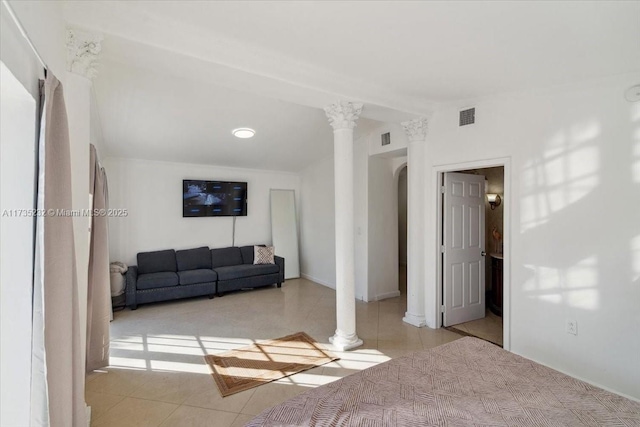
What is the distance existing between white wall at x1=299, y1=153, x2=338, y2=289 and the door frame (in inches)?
86.3

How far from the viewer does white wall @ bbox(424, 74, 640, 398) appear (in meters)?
2.46

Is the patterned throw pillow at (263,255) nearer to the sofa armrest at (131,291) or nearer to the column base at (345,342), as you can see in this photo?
the sofa armrest at (131,291)

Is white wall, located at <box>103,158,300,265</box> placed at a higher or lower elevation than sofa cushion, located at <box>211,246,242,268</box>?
higher

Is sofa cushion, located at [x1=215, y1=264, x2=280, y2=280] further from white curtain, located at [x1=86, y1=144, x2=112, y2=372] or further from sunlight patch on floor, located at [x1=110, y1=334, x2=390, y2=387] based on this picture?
white curtain, located at [x1=86, y1=144, x2=112, y2=372]

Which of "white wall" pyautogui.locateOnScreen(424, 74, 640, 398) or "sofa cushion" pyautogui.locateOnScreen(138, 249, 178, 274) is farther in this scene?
"sofa cushion" pyautogui.locateOnScreen(138, 249, 178, 274)

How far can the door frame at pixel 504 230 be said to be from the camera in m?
3.20

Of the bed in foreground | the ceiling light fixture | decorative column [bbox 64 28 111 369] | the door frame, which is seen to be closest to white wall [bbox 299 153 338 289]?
the ceiling light fixture

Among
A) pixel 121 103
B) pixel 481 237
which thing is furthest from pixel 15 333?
pixel 481 237

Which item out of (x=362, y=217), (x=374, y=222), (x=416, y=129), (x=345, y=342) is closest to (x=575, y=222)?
(x=416, y=129)

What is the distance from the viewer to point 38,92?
4.30ft

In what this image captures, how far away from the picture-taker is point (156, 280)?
189 inches

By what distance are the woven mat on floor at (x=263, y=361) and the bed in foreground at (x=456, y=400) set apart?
1.32 metres

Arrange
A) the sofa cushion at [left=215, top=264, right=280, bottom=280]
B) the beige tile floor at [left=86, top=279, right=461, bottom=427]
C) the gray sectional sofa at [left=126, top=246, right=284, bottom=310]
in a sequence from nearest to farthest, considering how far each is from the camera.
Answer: the beige tile floor at [left=86, top=279, right=461, bottom=427]
the gray sectional sofa at [left=126, top=246, right=284, bottom=310]
the sofa cushion at [left=215, top=264, right=280, bottom=280]

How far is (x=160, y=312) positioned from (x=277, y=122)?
3277 mm
